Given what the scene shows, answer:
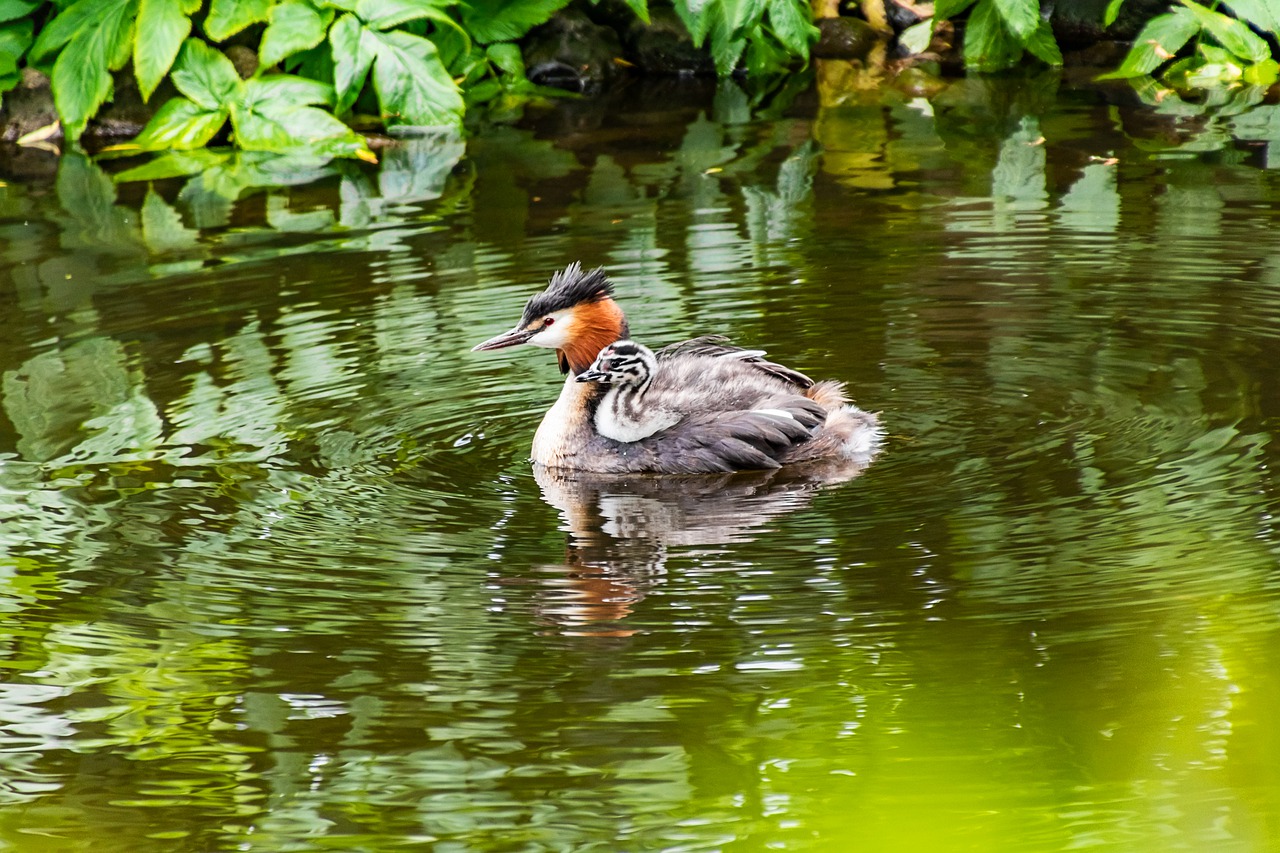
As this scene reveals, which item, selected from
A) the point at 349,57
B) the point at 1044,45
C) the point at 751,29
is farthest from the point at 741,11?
the point at 349,57

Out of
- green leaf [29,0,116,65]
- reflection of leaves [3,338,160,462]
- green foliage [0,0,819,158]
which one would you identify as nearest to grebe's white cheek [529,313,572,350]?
reflection of leaves [3,338,160,462]

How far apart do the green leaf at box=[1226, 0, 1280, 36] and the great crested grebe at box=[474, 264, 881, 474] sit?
717 cm

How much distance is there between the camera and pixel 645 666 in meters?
4.10

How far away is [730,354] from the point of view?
19.0ft

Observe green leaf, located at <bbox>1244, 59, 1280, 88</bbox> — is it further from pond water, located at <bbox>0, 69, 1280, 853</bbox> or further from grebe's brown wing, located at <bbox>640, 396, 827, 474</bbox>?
grebe's brown wing, located at <bbox>640, 396, 827, 474</bbox>

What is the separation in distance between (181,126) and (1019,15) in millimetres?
5960

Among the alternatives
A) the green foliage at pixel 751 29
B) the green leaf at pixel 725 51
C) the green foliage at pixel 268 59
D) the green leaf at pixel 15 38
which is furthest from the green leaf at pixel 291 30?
the green leaf at pixel 725 51

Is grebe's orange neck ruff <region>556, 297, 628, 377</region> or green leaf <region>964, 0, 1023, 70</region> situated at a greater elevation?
green leaf <region>964, 0, 1023, 70</region>

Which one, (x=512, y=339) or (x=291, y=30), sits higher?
(x=291, y=30)

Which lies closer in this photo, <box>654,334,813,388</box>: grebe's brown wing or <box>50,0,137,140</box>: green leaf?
<box>654,334,813,388</box>: grebe's brown wing

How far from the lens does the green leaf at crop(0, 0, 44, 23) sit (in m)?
12.0

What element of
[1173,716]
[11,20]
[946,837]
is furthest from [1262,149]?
[11,20]

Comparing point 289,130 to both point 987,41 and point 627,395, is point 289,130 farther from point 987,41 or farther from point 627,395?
point 627,395

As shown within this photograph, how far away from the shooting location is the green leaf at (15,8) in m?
12.0
